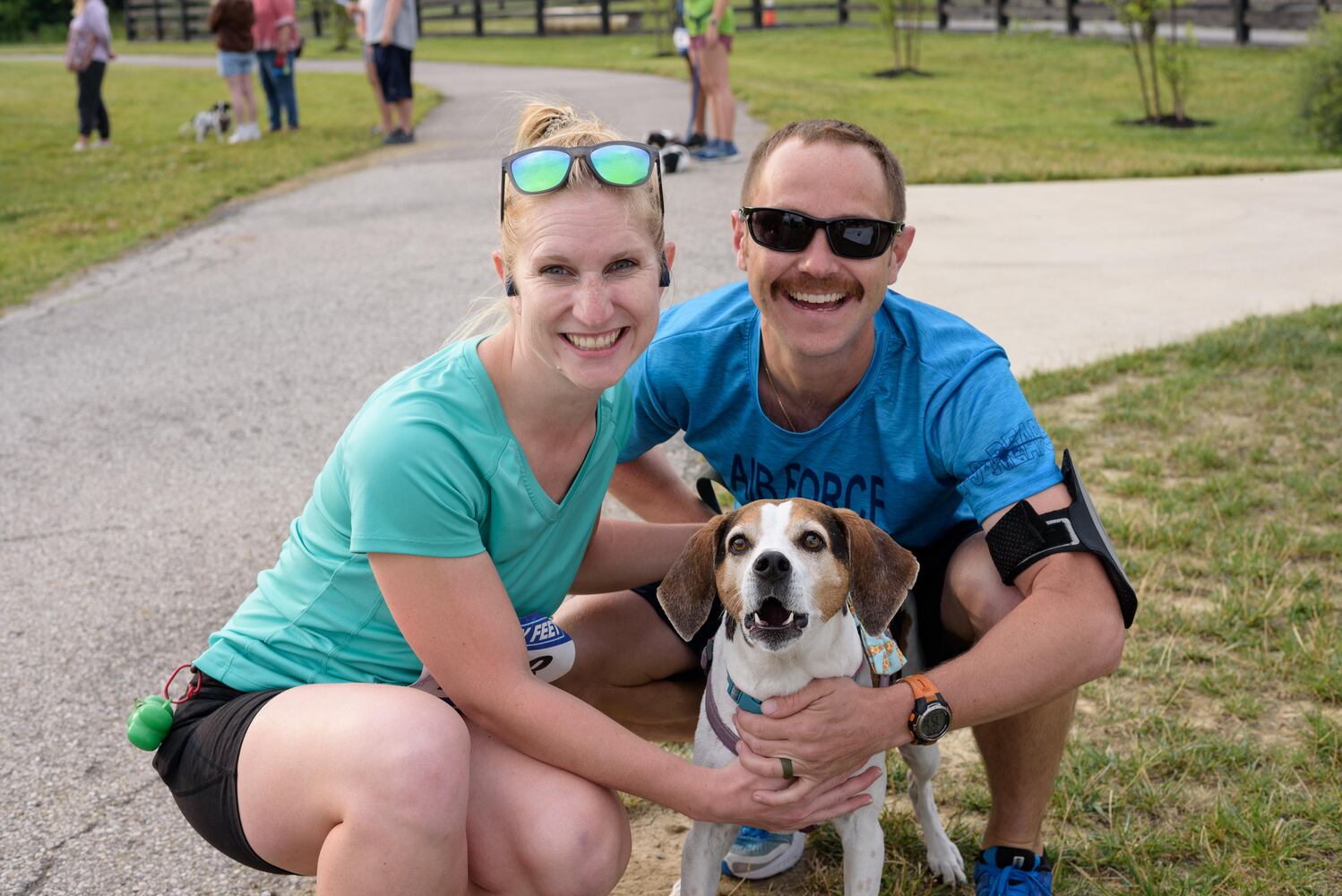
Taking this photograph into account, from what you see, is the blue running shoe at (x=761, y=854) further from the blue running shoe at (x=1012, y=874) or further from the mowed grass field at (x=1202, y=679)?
the blue running shoe at (x=1012, y=874)

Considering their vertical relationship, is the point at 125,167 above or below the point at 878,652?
above

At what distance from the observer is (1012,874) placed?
10.1 ft

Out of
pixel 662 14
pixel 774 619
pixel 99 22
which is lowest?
pixel 774 619

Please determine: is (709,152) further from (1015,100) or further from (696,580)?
(696,580)

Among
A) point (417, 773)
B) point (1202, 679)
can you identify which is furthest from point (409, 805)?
point (1202, 679)

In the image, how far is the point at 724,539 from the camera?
2.86 metres

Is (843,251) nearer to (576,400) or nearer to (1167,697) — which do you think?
(576,400)

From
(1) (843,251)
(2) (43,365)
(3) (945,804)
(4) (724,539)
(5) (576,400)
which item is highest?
(1) (843,251)

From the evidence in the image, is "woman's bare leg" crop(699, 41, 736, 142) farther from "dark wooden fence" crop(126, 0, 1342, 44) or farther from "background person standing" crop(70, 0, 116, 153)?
"dark wooden fence" crop(126, 0, 1342, 44)

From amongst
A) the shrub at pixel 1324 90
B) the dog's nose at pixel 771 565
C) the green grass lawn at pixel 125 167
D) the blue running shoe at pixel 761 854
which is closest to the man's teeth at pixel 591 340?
the dog's nose at pixel 771 565

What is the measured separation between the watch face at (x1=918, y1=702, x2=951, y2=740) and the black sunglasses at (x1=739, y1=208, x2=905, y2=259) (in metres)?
1.12

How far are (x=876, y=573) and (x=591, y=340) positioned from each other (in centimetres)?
81

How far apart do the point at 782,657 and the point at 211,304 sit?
730 cm

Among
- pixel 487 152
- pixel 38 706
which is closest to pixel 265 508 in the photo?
pixel 38 706
